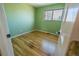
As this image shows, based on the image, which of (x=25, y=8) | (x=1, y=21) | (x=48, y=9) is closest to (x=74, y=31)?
(x=1, y=21)

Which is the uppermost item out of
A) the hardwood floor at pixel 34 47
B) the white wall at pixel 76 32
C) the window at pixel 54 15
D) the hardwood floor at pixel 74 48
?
the window at pixel 54 15

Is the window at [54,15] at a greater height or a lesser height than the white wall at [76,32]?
greater

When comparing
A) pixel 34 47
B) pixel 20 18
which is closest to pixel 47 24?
pixel 20 18

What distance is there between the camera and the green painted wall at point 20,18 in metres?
2.28

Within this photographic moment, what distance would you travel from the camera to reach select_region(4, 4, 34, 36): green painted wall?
2281 millimetres

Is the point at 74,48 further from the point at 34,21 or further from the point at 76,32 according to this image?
the point at 34,21

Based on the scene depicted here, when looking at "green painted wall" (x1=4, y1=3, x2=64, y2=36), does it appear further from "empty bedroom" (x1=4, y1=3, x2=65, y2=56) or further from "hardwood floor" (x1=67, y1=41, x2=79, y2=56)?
"hardwood floor" (x1=67, y1=41, x2=79, y2=56)

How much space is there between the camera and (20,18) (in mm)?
2613

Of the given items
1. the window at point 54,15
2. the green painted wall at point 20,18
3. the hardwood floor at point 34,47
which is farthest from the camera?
the window at point 54,15

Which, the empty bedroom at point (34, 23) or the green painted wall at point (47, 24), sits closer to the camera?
the empty bedroom at point (34, 23)

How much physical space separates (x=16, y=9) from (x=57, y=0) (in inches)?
85.0

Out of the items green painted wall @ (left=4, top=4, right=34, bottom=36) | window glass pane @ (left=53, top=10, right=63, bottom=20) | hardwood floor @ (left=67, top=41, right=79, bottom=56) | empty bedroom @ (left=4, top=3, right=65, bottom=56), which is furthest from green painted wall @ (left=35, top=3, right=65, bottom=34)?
hardwood floor @ (left=67, top=41, right=79, bottom=56)

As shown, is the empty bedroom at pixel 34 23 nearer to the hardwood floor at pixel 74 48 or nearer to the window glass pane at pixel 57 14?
the window glass pane at pixel 57 14

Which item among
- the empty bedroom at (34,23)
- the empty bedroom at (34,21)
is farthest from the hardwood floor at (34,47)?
the empty bedroom at (34,21)
